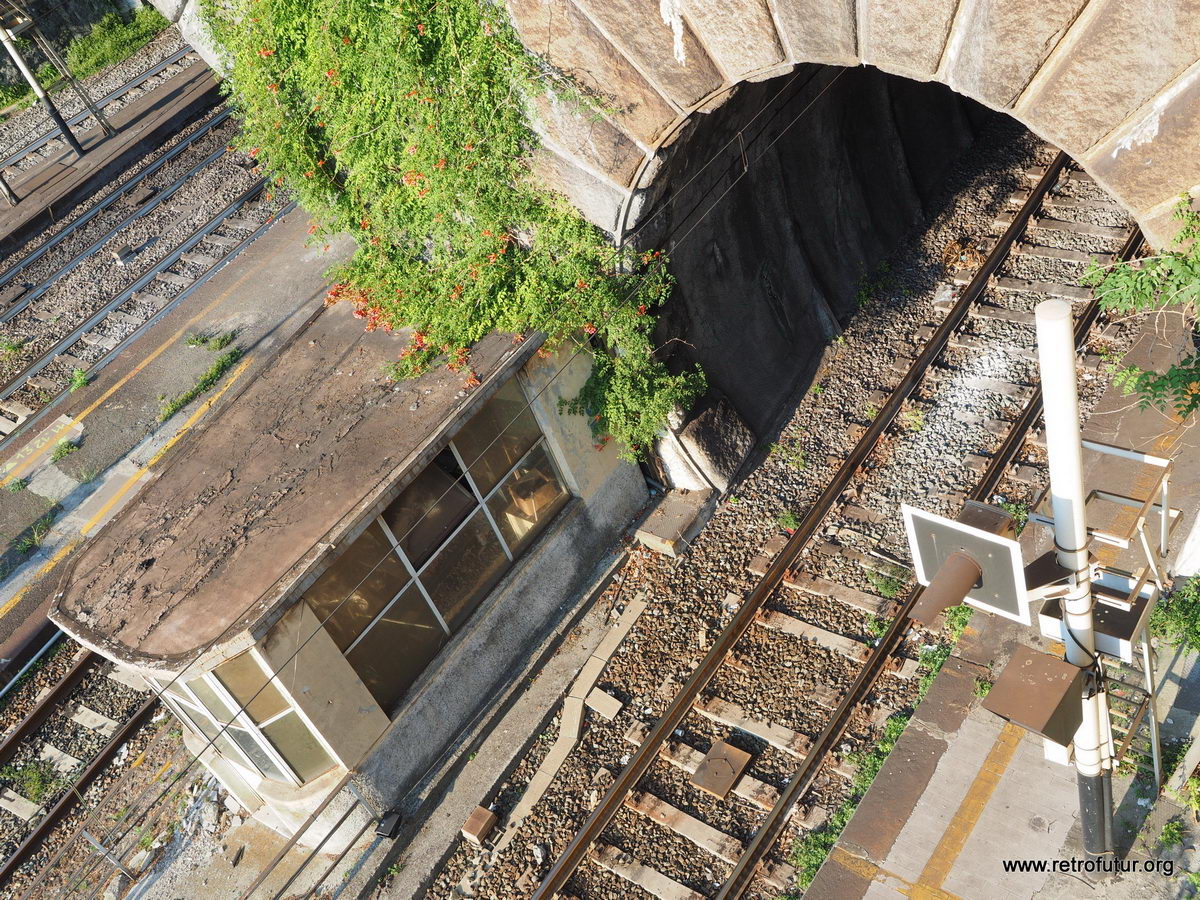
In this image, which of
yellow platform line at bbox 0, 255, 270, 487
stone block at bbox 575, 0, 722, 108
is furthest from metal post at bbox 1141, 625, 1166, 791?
yellow platform line at bbox 0, 255, 270, 487

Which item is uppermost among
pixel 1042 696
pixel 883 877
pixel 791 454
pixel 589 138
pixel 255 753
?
pixel 791 454

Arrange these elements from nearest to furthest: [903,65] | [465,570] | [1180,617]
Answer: [903,65], [1180,617], [465,570]

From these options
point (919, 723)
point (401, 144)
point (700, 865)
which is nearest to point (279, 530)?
point (401, 144)

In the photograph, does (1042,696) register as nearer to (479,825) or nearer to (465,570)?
(479,825)

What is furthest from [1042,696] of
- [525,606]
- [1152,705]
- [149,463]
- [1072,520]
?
[149,463]

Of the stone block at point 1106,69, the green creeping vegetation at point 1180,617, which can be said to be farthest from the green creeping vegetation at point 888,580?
the stone block at point 1106,69
